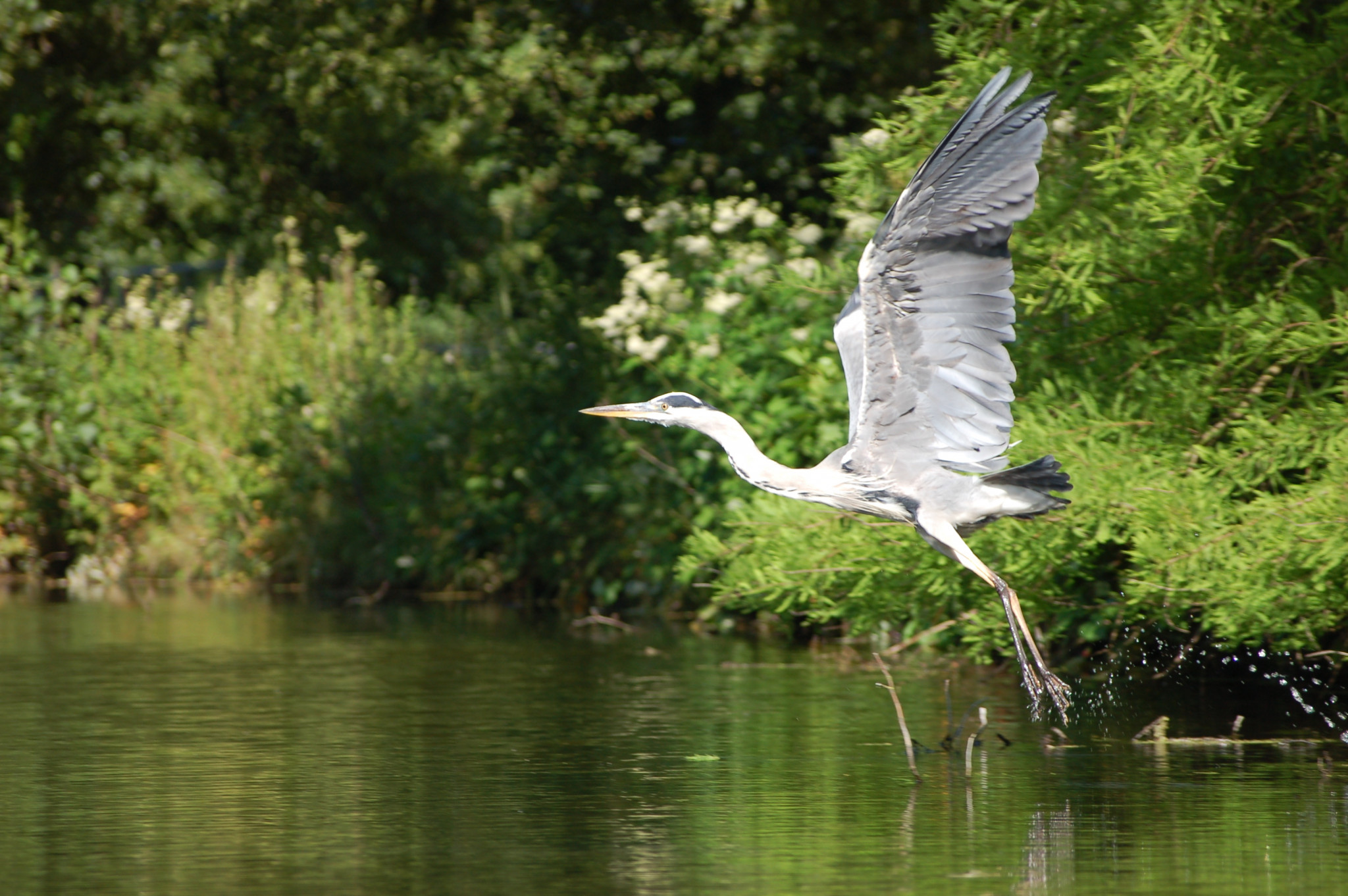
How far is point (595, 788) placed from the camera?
23.3 ft

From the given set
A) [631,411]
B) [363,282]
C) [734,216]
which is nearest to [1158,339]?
[631,411]

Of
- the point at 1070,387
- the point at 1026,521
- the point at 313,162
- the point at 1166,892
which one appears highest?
the point at 313,162

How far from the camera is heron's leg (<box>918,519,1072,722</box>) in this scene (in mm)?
6805

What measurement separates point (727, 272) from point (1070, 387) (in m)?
4.12

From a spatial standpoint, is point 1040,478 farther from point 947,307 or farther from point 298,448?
point 298,448

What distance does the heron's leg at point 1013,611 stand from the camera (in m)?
6.80

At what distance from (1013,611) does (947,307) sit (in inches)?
44.3

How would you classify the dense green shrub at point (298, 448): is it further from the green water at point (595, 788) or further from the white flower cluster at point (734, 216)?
the green water at point (595, 788)

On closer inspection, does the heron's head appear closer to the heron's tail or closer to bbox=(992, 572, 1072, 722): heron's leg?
the heron's tail

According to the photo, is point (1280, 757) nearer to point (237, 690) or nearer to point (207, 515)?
point (237, 690)

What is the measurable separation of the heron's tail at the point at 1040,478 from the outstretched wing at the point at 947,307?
120mm

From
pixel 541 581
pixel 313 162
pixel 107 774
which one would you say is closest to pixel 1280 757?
pixel 107 774

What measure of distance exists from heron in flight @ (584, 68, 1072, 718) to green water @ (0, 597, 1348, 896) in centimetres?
72

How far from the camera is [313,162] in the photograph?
18.4 metres
